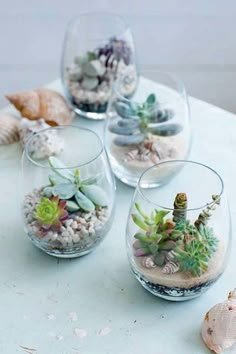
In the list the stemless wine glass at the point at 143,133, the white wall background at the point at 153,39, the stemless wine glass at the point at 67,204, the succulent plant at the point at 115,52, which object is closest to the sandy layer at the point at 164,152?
the stemless wine glass at the point at 143,133

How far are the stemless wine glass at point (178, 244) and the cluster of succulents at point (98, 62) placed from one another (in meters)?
0.41

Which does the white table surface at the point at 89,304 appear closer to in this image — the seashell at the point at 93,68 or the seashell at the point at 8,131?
the seashell at the point at 8,131

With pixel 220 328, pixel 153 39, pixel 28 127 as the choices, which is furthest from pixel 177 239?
pixel 153 39

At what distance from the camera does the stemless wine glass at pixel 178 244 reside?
78cm

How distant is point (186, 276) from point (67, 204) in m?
0.18

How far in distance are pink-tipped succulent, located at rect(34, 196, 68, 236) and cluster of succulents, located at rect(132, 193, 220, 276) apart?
104mm

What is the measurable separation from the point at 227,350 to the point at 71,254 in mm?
238

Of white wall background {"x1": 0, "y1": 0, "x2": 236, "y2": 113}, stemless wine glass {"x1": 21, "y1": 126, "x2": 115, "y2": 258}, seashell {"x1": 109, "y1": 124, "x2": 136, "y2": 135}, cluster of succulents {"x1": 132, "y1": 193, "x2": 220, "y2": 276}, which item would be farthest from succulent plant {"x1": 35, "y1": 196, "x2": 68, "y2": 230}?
white wall background {"x1": 0, "y1": 0, "x2": 236, "y2": 113}

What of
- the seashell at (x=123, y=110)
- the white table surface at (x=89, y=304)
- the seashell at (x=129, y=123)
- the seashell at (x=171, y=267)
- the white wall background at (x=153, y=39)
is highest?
the seashell at (x=123, y=110)

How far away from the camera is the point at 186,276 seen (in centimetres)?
79

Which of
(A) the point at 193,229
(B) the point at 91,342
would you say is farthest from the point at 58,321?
(A) the point at 193,229

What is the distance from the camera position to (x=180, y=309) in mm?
821

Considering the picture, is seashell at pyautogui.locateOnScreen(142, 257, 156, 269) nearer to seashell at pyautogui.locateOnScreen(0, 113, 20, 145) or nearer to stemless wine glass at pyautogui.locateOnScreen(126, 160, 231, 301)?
stemless wine glass at pyautogui.locateOnScreen(126, 160, 231, 301)

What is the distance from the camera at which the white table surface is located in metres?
0.78
